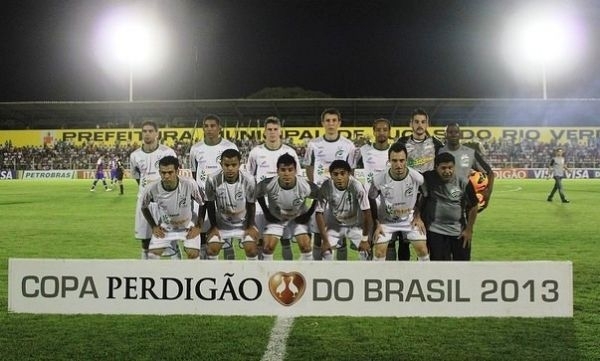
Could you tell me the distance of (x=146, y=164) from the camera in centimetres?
733

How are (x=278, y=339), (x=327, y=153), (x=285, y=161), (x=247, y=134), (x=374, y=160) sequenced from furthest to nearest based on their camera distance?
(x=247, y=134), (x=327, y=153), (x=374, y=160), (x=285, y=161), (x=278, y=339)

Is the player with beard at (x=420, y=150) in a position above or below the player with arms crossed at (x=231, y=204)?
above

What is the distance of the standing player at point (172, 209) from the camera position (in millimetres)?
6543

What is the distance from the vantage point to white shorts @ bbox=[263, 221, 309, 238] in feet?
21.6

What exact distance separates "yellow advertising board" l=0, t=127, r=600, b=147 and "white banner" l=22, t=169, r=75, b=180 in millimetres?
5128

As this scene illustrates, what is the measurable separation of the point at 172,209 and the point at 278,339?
7.83ft

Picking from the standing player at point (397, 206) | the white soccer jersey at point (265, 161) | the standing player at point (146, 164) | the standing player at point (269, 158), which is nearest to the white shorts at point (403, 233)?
the standing player at point (397, 206)

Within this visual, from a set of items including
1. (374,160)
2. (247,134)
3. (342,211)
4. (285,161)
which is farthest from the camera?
(247,134)

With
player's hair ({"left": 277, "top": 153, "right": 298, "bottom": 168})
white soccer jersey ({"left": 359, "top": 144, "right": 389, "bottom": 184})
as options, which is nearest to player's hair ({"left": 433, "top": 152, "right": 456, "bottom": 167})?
white soccer jersey ({"left": 359, "top": 144, "right": 389, "bottom": 184})

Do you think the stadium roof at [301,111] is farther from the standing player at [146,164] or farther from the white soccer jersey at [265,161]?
the white soccer jersey at [265,161]

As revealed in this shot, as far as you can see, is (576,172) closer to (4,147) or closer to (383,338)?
(383,338)

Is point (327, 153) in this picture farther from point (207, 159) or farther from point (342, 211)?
point (207, 159)

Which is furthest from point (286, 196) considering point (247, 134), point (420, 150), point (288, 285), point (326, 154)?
point (247, 134)

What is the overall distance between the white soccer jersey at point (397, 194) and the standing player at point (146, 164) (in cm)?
244
